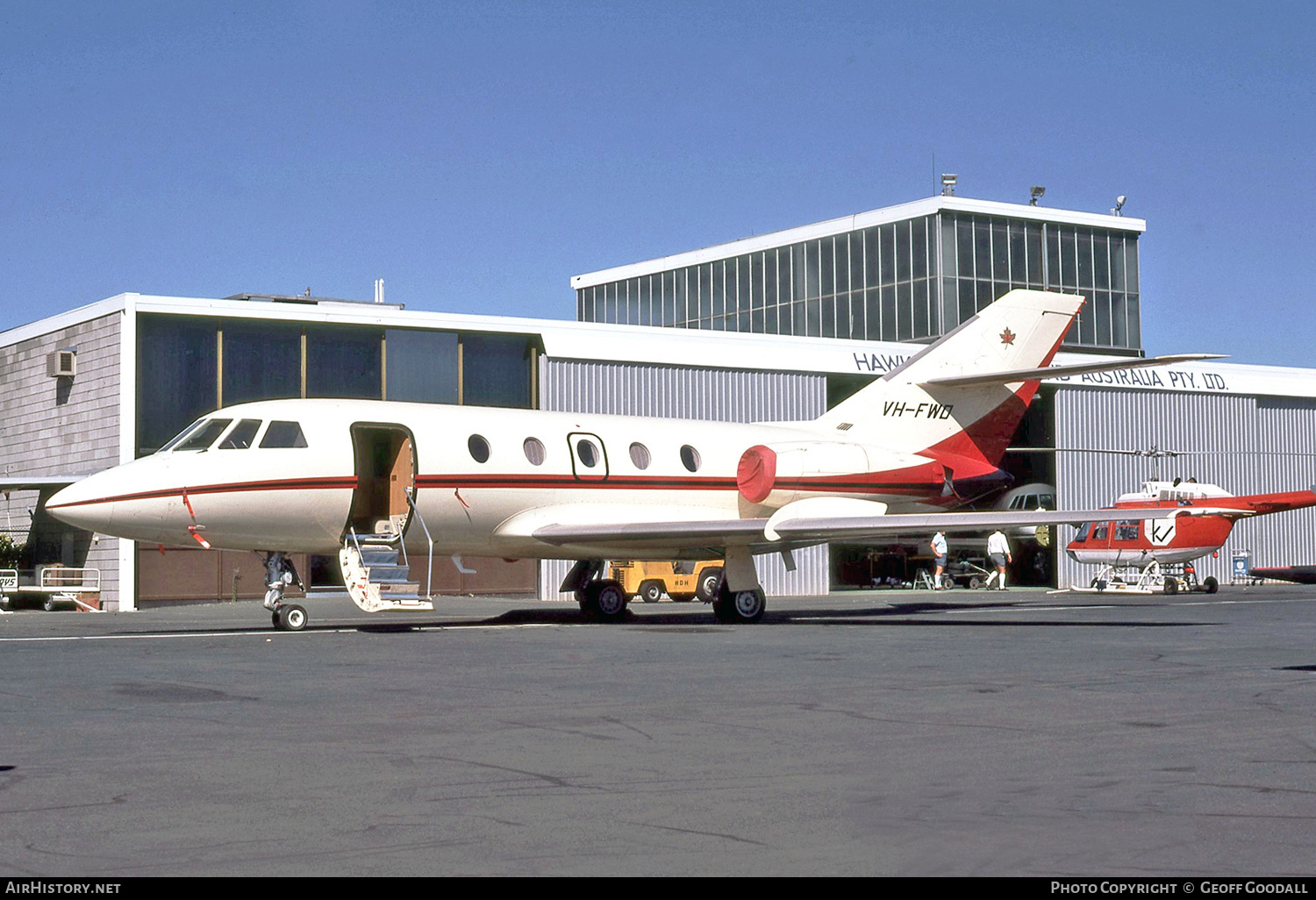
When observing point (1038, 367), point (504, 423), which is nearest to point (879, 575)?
point (1038, 367)

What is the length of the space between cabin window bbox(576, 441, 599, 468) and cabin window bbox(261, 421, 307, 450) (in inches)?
187

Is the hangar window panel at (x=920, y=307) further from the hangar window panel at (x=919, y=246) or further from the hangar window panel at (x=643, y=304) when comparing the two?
the hangar window panel at (x=643, y=304)

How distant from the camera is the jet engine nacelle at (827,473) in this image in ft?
82.5

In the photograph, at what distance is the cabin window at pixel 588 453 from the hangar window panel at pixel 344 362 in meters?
15.0

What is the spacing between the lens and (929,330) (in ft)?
202

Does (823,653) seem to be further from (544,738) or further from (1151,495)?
(1151,495)

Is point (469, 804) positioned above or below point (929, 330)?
below

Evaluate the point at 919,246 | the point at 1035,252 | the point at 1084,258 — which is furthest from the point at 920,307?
the point at 1084,258

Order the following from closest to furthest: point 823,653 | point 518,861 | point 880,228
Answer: point 518,861
point 823,653
point 880,228

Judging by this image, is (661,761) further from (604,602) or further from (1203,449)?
(1203,449)

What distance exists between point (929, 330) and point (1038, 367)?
34.3 metres

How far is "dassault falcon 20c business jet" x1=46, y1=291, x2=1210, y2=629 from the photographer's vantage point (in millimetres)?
20156

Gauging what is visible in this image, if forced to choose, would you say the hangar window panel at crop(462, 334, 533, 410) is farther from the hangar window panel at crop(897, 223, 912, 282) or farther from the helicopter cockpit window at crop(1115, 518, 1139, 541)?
the hangar window panel at crop(897, 223, 912, 282)

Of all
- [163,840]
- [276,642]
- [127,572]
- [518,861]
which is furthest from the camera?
[127,572]
